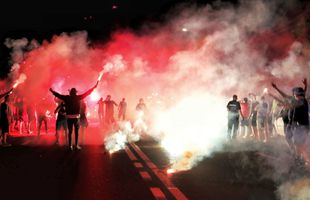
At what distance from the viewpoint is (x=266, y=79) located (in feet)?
88.5

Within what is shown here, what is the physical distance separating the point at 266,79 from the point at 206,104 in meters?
3.11

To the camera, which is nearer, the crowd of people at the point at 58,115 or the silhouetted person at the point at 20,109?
the crowd of people at the point at 58,115

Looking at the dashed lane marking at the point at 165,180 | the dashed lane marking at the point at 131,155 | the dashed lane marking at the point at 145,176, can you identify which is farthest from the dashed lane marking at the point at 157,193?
the dashed lane marking at the point at 131,155

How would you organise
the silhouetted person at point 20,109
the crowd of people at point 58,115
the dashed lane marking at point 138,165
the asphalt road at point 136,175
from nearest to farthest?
the asphalt road at point 136,175
the dashed lane marking at point 138,165
the crowd of people at point 58,115
the silhouetted person at point 20,109

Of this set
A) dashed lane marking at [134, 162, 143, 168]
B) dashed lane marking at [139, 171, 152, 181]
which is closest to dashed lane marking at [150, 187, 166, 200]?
dashed lane marking at [139, 171, 152, 181]

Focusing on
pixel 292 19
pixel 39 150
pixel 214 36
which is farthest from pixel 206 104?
pixel 39 150

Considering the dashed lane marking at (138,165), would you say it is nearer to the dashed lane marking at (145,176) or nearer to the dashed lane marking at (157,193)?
the dashed lane marking at (145,176)

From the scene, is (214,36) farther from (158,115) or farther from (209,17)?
(158,115)

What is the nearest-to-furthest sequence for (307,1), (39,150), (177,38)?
1. (39,150)
2. (307,1)
3. (177,38)

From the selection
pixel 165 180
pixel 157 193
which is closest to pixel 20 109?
pixel 165 180

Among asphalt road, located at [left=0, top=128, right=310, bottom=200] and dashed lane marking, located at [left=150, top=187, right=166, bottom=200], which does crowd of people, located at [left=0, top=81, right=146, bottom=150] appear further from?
dashed lane marking, located at [left=150, top=187, right=166, bottom=200]

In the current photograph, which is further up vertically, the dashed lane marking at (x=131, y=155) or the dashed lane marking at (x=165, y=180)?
the dashed lane marking at (x=165, y=180)

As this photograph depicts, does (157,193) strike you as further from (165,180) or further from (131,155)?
(131,155)

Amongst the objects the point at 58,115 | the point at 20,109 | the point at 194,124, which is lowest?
the point at 194,124
